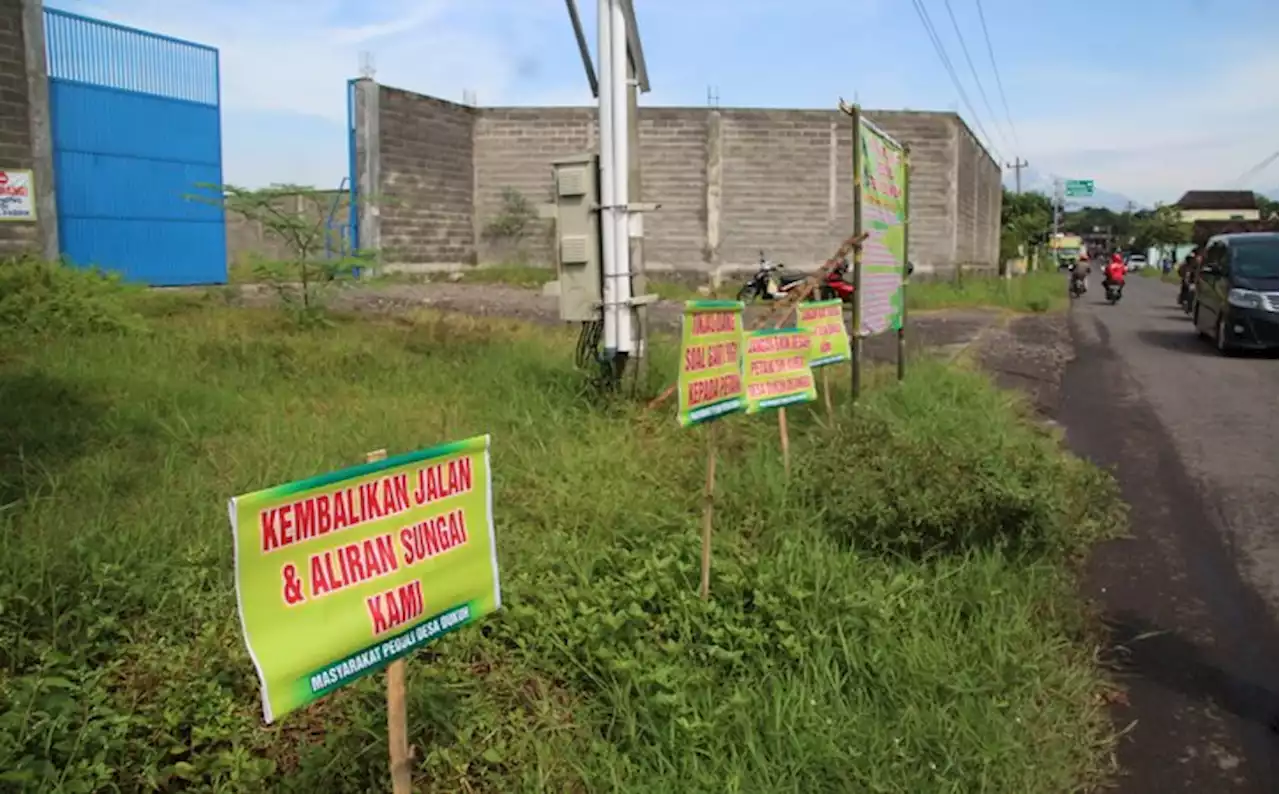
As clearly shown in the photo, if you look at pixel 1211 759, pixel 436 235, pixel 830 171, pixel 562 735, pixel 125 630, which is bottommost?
pixel 1211 759

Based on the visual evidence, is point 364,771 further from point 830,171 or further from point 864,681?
point 830,171

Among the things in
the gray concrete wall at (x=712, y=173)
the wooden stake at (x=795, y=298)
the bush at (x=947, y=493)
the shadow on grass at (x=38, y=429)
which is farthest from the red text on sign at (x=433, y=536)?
the gray concrete wall at (x=712, y=173)

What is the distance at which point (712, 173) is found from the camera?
73.0 ft

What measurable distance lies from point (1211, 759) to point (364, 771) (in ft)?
8.12

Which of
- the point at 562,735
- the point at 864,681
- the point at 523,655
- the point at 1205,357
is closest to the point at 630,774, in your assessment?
the point at 562,735

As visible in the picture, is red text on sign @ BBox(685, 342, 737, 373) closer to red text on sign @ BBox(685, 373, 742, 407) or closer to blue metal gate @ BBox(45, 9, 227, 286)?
red text on sign @ BBox(685, 373, 742, 407)

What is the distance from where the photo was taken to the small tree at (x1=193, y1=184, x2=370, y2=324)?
8.37m

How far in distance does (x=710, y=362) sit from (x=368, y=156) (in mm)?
16529

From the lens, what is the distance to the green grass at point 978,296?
Result: 20172 mm

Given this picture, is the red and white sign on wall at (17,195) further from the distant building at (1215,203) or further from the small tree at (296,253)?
the distant building at (1215,203)

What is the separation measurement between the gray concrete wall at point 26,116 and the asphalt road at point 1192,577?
10.7 metres

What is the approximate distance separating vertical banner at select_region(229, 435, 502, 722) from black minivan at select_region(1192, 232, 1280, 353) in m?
12.3

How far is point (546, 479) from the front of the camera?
14.9 ft

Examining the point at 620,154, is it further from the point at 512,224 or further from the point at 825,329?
the point at 512,224
